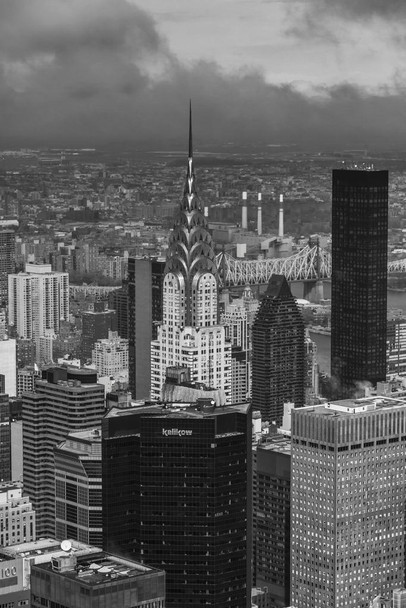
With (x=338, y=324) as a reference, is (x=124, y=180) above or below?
above

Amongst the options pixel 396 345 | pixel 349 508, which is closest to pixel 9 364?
pixel 396 345

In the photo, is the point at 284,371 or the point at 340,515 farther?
the point at 284,371

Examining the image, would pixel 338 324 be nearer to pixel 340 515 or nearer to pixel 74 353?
pixel 74 353

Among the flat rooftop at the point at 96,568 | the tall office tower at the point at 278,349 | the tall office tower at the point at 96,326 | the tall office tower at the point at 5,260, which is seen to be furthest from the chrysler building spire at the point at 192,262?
the flat rooftop at the point at 96,568

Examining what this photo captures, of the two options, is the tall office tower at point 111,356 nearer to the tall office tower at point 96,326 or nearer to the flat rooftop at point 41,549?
the tall office tower at point 96,326

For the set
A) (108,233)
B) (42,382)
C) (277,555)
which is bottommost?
(277,555)

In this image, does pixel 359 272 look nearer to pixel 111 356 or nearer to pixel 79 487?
pixel 111 356

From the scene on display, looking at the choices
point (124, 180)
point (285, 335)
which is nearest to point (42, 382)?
point (124, 180)
